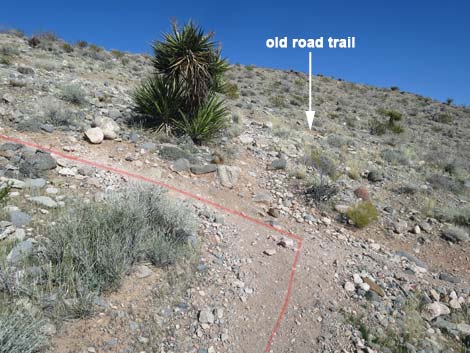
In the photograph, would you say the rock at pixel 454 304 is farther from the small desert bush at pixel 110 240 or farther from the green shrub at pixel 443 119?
the green shrub at pixel 443 119

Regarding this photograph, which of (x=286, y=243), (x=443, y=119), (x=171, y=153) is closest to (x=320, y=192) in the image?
(x=286, y=243)

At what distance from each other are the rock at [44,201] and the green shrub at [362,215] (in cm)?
538

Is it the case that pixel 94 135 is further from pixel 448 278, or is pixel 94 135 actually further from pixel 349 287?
pixel 448 278

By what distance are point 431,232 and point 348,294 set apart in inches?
141

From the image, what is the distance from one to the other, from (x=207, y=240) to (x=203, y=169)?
2555 millimetres

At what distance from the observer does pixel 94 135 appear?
22.7 ft

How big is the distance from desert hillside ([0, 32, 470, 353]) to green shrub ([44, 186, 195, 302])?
2cm

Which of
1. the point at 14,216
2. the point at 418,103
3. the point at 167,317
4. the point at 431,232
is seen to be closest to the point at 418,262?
the point at 431,232

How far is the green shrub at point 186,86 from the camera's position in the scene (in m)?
8.02

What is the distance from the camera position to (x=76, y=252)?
11.1 feet

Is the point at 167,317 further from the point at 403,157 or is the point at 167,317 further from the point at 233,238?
the point at 403,157

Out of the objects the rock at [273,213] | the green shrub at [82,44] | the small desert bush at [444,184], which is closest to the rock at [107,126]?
the rock at [273,213]

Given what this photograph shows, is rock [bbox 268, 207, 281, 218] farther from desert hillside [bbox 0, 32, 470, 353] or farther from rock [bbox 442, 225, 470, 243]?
rock [bbox 442, 225, 470, 243]

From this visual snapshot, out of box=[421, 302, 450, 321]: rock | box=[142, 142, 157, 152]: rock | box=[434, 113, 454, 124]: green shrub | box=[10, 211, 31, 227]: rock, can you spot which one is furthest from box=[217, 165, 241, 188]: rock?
box=[434, 113, 454, 124]: green shrub
